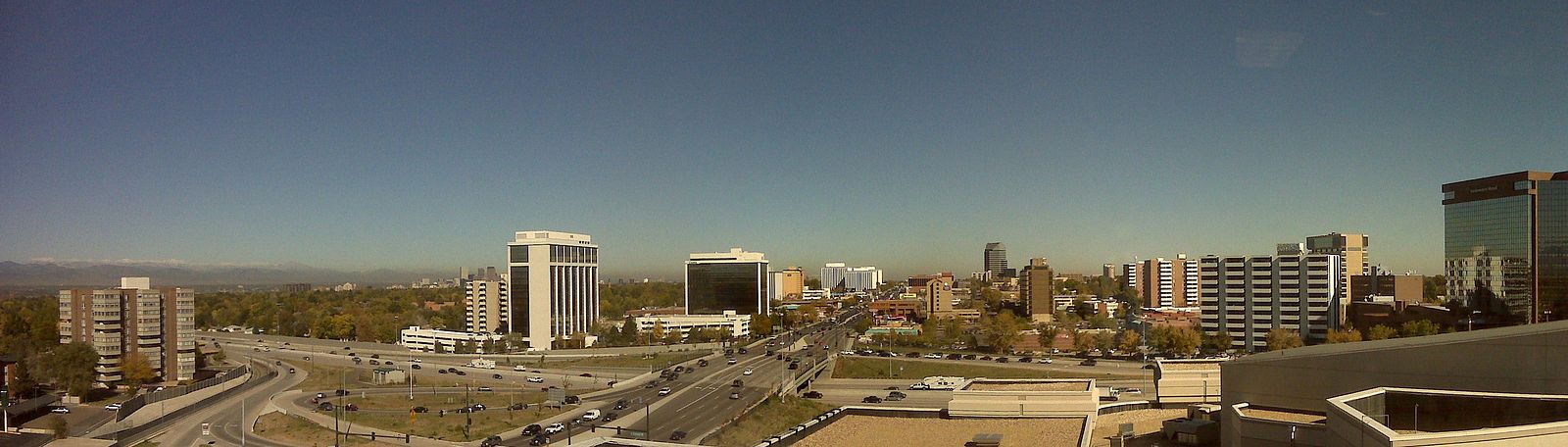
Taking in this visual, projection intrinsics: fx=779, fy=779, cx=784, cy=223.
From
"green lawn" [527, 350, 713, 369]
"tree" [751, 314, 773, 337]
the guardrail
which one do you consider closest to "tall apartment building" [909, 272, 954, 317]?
"tree" [751, 314, 773, 337]

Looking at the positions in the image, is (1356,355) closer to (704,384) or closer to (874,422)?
(874,422)

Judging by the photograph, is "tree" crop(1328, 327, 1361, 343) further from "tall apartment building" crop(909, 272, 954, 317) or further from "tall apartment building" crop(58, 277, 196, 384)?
"tall apartment building" crop(58, 277, 196, 384)

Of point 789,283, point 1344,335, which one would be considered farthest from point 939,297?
point 789,283

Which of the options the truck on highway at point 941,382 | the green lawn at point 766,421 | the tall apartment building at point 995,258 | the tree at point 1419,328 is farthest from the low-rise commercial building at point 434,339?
the tall apartment building at point 995,258

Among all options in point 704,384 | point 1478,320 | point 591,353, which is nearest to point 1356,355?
point 704,384

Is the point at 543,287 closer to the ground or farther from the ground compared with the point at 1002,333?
farther from the ground

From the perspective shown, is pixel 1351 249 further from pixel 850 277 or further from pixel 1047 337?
pixel 850 277
